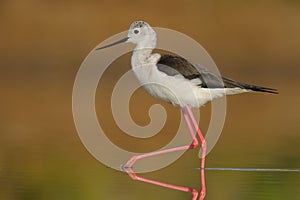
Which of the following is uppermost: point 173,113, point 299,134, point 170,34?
point 170,34

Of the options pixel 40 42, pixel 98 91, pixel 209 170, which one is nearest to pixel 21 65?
pixel 40 42

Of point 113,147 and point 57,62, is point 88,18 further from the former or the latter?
point 113,147

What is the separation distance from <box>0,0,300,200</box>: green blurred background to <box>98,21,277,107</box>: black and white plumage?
61 cm

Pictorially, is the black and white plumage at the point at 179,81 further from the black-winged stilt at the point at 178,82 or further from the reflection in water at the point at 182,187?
the reflection in water at the point at 182,187

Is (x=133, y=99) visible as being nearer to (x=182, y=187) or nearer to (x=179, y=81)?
(x=179, y=81)

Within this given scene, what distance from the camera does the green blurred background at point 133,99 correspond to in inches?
275

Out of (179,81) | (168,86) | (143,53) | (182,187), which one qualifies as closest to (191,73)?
(179,81)

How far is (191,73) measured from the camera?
730 cm

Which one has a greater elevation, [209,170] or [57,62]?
[57,62]

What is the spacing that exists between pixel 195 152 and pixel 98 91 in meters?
4.74

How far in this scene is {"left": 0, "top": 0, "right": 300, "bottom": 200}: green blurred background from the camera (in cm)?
698

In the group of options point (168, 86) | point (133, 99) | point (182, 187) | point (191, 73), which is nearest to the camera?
point (182, 187)

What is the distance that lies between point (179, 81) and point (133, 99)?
17.4 ft

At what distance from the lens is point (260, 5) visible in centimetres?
1504
